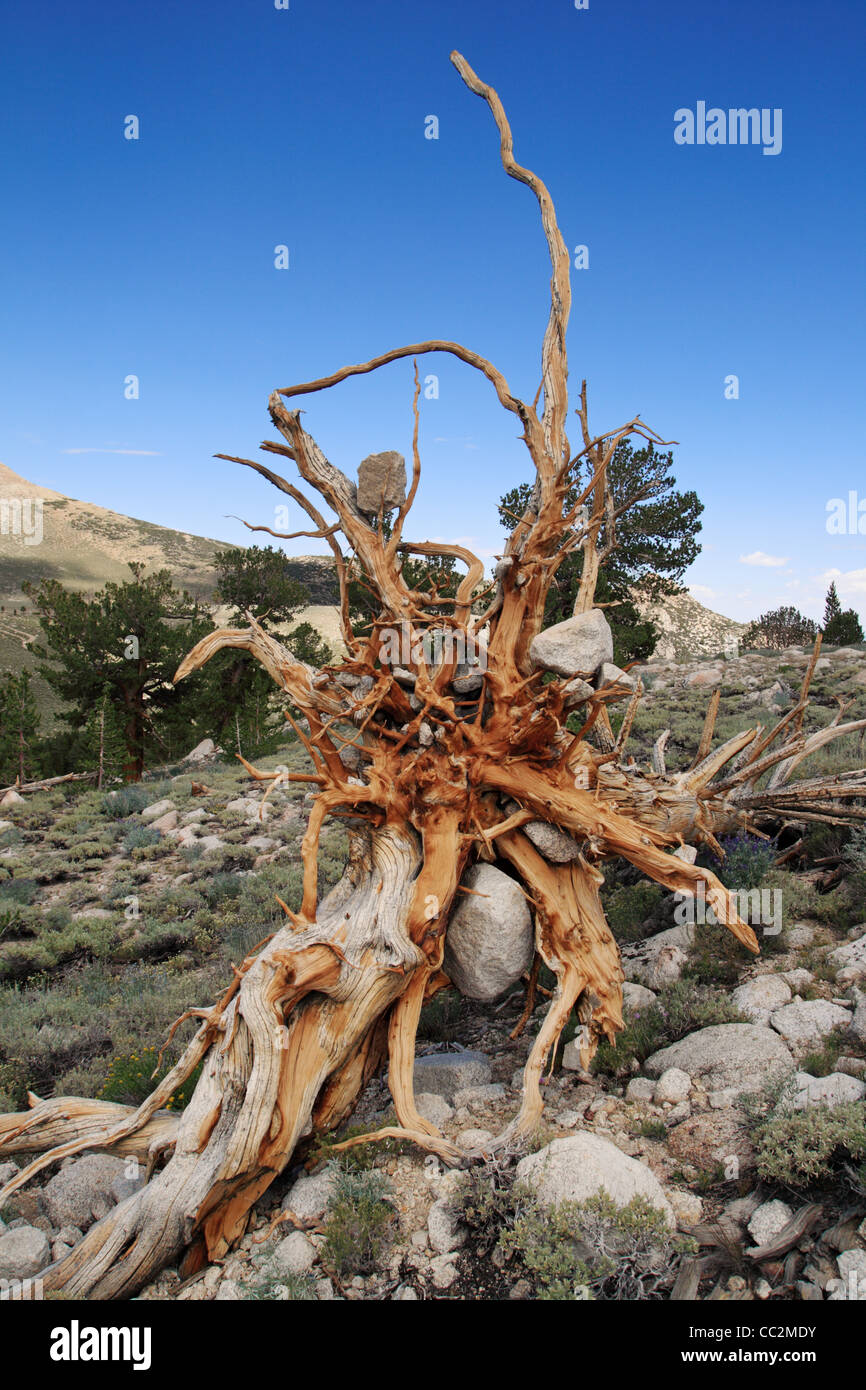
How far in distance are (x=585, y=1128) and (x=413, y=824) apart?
203 centimetres

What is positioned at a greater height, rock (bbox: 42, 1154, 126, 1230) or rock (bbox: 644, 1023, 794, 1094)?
rock (bbox: 644, 1023, 794, 1094)

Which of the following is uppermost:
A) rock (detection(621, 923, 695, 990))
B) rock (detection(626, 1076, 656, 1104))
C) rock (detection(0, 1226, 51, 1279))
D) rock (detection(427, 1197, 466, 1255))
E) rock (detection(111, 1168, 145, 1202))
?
rock (detection(621, 923, 695, 990))

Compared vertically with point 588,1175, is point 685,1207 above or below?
below

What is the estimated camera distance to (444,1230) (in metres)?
3.57

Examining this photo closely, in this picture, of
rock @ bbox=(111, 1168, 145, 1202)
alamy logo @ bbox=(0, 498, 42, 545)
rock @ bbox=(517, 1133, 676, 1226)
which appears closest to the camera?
rock @ bbox=(517, 1133, 676, 1226)

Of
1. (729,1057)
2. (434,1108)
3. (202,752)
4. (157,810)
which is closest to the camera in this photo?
(729,1057)

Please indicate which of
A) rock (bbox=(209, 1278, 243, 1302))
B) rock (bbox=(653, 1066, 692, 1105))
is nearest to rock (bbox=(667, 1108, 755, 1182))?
Answer: rock (bbox=(653, 1066, 692, 1105))

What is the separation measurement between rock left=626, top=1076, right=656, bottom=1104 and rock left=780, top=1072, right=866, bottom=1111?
0.81 m

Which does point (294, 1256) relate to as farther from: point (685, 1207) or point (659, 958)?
point (659, 958)

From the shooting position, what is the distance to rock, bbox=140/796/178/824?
13.6 meters

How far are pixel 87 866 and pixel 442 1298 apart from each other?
377 inches

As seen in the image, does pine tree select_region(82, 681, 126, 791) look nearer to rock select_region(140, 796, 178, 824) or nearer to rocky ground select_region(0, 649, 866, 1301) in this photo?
rock select_region(140, 796, 178, 824)
